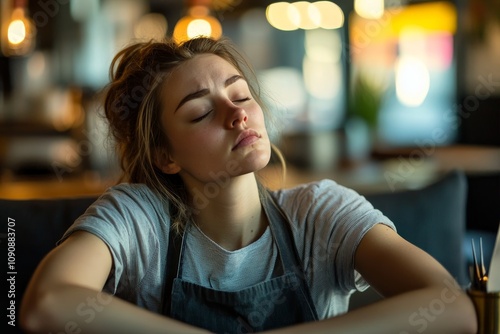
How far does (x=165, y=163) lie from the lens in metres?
1.47

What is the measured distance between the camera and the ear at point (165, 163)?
1.45 m

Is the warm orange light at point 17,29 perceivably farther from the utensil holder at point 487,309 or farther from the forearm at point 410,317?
the utensil holder at point 487,309

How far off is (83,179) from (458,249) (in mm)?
2732

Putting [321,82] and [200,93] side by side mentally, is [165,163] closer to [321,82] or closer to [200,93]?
[200,93]

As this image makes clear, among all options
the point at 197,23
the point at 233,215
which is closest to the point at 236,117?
the point at 233,215

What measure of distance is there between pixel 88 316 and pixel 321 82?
7364mm

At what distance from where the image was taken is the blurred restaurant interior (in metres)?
4.53

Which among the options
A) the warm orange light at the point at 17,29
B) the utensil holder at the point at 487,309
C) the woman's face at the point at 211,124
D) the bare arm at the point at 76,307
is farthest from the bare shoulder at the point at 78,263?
the warm orange light at the point at 17,29

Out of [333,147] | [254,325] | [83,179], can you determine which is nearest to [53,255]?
[254,325]

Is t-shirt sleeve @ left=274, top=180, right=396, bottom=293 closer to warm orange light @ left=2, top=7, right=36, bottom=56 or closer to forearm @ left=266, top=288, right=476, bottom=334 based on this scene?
forearm @ left=266, top=288, right=476, bottom=334

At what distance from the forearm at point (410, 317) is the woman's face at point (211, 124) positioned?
320 millimetres

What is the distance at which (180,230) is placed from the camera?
55.6 inches

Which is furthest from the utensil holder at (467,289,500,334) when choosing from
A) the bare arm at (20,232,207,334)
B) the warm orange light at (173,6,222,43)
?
the warm orange light at (173,6,222,43)

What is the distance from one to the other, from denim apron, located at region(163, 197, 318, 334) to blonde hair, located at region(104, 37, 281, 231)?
0.44 feet
